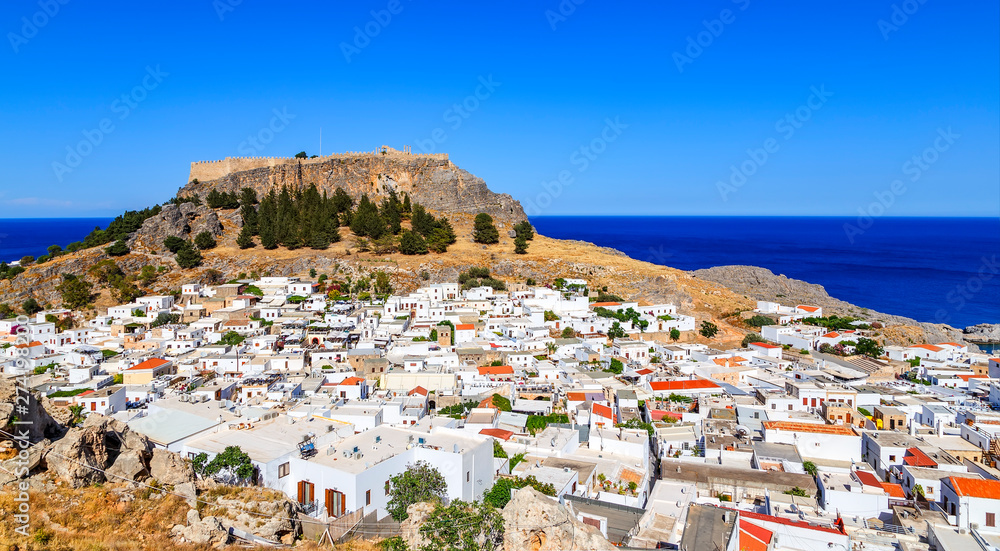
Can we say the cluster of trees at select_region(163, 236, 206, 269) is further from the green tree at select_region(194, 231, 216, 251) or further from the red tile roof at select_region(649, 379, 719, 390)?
the red tile roof at select_region(649, 379, 719, 390)

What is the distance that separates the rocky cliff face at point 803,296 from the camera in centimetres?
3411

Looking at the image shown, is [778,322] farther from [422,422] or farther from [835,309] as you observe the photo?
[422,422]

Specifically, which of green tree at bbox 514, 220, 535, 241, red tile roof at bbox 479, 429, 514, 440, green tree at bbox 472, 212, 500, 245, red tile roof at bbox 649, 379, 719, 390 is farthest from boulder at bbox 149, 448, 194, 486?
green tree at bbox 514, 220, 535, 241

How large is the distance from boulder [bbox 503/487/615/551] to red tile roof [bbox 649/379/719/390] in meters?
13.8

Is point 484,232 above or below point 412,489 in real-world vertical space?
above

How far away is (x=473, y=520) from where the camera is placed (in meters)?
8.75

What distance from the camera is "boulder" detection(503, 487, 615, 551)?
7547 mm

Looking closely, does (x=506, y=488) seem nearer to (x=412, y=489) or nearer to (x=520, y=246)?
(x=412, y=489)

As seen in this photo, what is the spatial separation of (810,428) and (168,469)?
14.8m

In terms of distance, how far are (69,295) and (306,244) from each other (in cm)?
1405

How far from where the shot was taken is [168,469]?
32.6ft

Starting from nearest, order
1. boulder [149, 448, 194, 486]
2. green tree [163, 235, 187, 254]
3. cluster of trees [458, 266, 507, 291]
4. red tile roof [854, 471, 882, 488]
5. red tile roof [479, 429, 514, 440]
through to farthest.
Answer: boulder [149, 448, 194, 486] → red tile roof [854, 471, 882, 488] → red tile roof [479, 429, 514, 440] → cluster of trees [458, 266, 507, 291] → green tree [163, 235, 187, 254]

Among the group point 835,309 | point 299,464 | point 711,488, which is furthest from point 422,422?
point 835,309

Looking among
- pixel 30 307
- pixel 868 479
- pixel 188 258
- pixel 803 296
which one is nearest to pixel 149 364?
pixel 30 307
